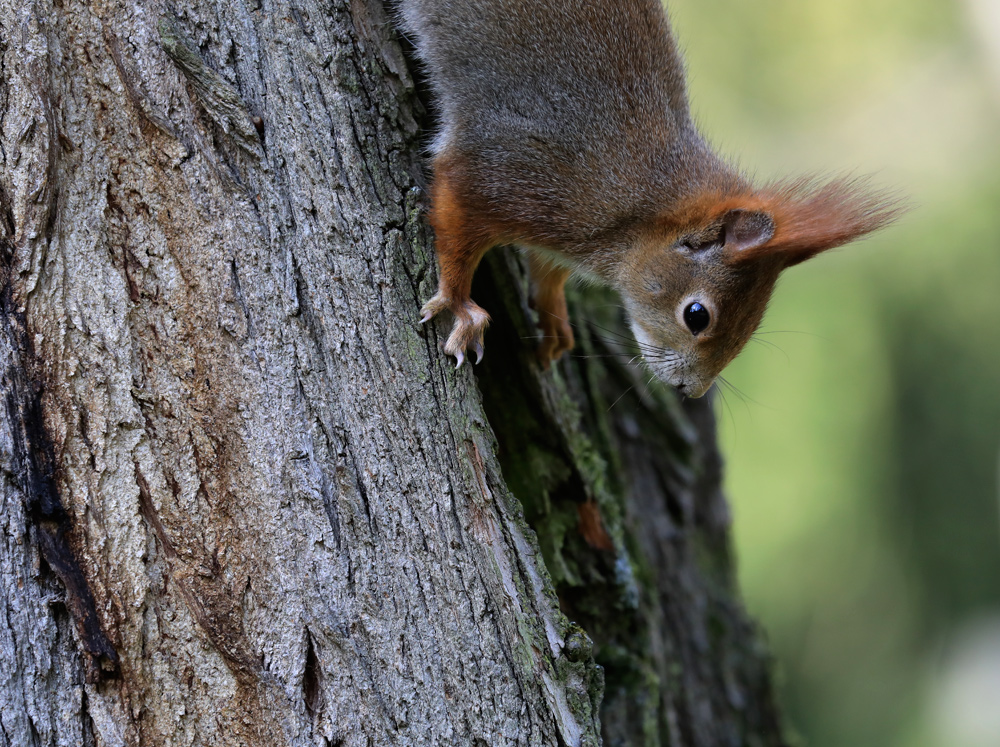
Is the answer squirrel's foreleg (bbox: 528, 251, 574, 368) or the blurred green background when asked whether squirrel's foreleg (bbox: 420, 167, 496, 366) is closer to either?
squirrel's foreleg (bbox: 528, 251, 574, 368)

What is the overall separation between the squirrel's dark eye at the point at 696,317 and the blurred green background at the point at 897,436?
2912 millimetres

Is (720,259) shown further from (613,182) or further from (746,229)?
(613,182)

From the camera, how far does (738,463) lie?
639 centimetres

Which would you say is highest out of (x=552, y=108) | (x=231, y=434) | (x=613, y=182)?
(x=552, y=108)

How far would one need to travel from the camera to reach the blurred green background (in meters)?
5.36

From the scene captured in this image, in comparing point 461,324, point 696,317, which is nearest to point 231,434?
point 461,324

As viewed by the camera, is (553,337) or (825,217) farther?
(553,337)

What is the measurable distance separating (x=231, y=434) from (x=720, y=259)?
1387mm

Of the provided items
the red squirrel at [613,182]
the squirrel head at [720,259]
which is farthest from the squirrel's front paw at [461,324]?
the squirrel head at [720,259]

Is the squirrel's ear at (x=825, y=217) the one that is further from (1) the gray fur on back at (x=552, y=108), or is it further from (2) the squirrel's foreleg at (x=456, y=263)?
(2) the squirrel's foreleg at (x=456, y=263)

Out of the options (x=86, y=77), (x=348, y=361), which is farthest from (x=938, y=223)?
(x=86, y=77)

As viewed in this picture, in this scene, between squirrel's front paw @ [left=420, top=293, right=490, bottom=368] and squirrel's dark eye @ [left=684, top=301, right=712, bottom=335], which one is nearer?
squirrel's front paw @ [left=420, top=293, right=490, bottom=368]

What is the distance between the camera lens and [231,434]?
1763 millimetres

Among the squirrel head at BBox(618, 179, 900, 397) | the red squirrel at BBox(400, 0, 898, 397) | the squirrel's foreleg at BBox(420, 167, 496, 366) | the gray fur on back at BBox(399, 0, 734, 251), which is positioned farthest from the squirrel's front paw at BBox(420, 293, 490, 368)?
the squirrel head at BBox(618, 179, 900, 397)
